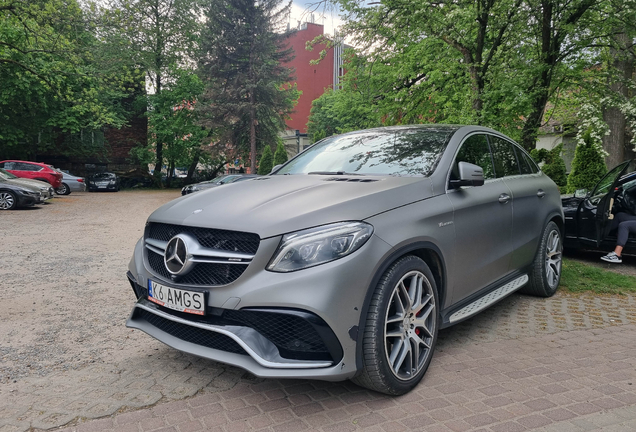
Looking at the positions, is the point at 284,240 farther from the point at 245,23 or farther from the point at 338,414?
the point at 245,23

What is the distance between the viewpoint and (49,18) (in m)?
17.3

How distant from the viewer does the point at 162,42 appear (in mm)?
32562

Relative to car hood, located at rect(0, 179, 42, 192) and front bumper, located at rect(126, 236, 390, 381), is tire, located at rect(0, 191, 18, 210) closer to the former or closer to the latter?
car hood, located at rect(0, 179, 42, 192)

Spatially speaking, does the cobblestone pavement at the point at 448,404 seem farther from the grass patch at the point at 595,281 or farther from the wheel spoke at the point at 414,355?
the grass patch at the point at 595,281

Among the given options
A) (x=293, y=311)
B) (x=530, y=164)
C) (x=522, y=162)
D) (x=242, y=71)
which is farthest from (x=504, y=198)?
(x=242, y=71)

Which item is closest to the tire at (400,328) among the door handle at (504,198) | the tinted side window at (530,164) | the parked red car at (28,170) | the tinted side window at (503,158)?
the door handle at (504,198)

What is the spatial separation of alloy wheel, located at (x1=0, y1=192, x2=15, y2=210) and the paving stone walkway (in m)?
14.1

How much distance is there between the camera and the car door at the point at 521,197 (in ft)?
14.2

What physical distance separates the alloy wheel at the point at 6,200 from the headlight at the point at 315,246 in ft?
52.0

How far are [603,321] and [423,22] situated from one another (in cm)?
589

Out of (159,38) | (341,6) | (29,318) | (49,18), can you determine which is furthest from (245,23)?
(29,318)

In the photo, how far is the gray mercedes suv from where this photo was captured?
2.47 meters

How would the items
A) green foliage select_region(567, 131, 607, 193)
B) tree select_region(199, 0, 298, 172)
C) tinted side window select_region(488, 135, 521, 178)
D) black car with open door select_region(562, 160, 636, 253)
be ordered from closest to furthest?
tinted side window select_region(488, 135, 521, 178) < black car with open door select_region(562, 160, 636, 253) < green foliage select_region(567, 131, 607, 193) < tree select_region(199, 0, 298, 172)

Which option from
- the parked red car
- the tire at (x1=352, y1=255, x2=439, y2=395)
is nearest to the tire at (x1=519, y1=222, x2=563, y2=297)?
the tire at (x1=352, y1=255, x2=439, y2=395)
